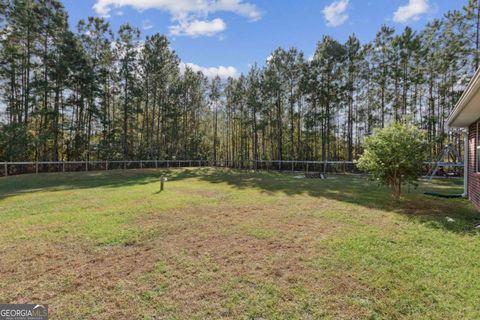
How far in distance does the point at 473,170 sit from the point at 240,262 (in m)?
8.92

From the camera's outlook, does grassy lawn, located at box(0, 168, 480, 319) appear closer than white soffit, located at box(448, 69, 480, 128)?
Yes

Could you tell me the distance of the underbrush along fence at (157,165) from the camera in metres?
16.0

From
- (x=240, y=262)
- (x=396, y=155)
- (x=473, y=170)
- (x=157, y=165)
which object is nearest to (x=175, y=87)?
(x=157, y=165)

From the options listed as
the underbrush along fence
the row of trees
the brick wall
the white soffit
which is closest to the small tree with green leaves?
the white soffit

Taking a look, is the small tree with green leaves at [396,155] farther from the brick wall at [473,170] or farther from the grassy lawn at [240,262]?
the brick wall at [473,170]

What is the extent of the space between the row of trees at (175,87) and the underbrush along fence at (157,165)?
150cm

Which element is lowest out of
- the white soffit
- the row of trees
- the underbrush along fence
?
the underbrush along fence

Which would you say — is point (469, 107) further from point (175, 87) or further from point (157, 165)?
point (175, 87)

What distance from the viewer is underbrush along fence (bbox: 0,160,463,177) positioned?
16.0m

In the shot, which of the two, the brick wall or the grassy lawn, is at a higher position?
the brick wall

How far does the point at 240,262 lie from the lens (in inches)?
150

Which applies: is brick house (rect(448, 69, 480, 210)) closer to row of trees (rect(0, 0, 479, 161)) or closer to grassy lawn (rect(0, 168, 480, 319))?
grassy lawn (rect(0, 168, 480, 319))

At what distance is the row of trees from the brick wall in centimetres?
565

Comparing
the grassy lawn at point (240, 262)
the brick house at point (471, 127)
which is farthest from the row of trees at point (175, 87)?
the grassy lawn at point (240, 262)
